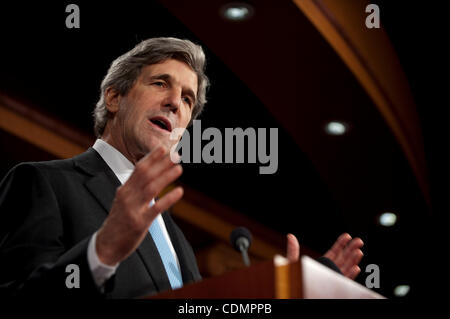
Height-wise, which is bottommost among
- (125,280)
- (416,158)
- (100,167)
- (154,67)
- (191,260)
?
(125,280)

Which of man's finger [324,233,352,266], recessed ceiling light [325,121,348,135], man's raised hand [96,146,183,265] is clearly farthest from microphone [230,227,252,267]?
recessed ceiling light [325,121,348,135]

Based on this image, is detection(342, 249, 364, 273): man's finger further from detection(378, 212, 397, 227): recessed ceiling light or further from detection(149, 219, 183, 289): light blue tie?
detection(378, 212, 397, 227): recessed ceiling light

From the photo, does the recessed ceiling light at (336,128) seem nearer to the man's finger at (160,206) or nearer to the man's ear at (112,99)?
the man's ear at (112,99)

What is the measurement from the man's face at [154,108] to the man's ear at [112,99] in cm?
1

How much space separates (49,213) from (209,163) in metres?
3.02

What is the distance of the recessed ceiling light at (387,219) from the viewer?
4.65 meters

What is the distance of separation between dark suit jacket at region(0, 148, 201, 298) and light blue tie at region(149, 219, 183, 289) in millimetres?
47

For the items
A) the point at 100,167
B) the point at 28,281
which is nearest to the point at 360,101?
the point at 100,167

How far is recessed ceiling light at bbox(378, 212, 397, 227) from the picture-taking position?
4.65 metres

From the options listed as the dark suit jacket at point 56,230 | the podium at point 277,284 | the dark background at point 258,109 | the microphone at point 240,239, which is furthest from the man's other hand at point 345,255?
the dark background at point 258,109

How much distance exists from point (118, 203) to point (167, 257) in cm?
54
